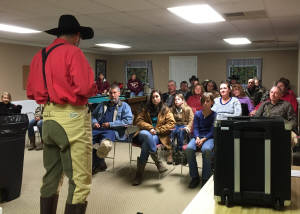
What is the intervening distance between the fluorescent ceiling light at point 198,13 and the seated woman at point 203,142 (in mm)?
1305

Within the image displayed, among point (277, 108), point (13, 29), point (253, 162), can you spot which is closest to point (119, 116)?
point (277, 108)

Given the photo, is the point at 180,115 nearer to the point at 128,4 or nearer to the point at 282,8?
the point at 128,4

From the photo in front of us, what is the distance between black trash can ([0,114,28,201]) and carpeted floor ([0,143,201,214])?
142 mm

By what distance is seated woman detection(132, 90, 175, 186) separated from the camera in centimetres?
405

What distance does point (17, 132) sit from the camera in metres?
3.31

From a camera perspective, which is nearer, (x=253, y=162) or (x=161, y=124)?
(x=253, y=162)

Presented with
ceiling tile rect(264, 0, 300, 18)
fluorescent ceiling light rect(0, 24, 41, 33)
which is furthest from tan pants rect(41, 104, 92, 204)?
fluorescent ceiling light rect(0, 24, 41, 33)

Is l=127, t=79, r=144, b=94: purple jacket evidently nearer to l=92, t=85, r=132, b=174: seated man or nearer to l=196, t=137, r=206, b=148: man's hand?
l=92, t=85, r=132, b=174: seated man

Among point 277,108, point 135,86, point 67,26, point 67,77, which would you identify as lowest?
point 277,108

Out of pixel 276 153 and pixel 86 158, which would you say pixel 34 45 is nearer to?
pixel 86 158

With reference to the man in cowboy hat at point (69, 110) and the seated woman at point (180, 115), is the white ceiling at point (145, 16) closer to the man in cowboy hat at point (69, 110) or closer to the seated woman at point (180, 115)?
the seated woman at point (180, 115)

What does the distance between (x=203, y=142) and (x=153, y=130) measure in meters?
0.69

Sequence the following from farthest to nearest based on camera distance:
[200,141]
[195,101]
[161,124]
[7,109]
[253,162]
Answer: [195,101] → [161,124] → [200,141] → [7,109] → [253,162]

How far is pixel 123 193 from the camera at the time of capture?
12.1 feet
